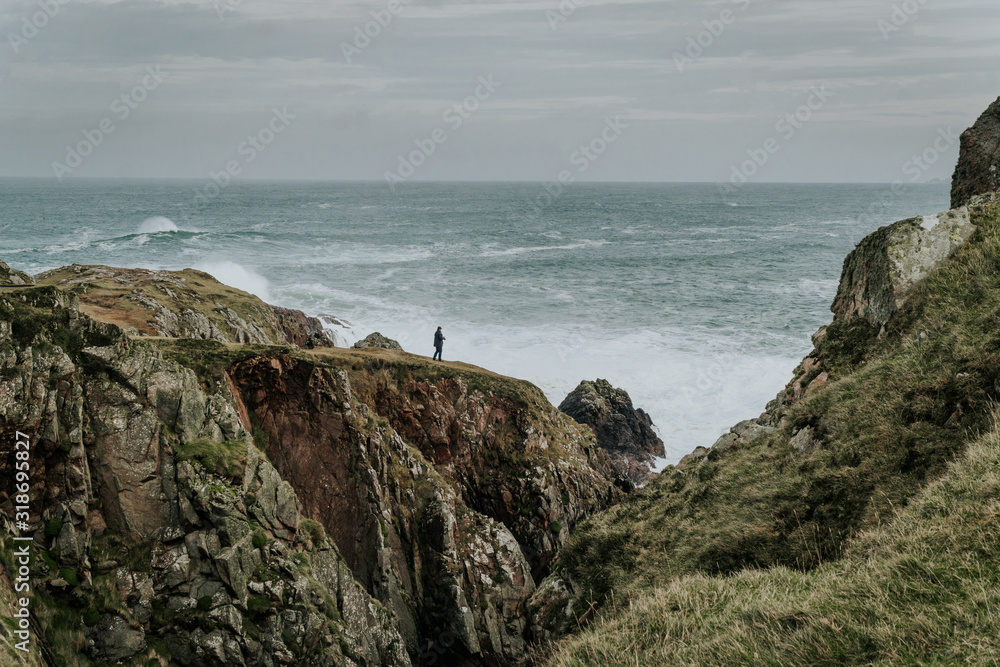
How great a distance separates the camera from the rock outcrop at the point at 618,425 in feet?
113

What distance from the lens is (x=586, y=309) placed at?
61156 millimetres

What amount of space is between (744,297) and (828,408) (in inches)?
2186

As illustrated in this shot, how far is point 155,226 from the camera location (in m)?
118

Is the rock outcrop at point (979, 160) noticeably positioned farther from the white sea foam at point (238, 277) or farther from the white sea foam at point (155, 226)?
the white sea foam at point (155, 226)

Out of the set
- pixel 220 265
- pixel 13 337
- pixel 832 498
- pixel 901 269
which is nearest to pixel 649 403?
pixel 901 269

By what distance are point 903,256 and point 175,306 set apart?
92.1 ft

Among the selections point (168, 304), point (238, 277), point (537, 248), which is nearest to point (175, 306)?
point (168, 304)

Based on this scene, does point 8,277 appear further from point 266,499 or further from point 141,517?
point 266,499

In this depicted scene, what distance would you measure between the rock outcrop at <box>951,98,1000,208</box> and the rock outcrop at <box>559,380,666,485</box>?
17.9 metres

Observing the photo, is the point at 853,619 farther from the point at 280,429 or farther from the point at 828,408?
the point at 280,429

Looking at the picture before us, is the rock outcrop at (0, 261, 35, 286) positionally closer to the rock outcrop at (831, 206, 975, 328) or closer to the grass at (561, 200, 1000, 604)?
the grass at (561, 200, 1000, 604)

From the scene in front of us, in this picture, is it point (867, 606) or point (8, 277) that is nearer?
point (867, 606)

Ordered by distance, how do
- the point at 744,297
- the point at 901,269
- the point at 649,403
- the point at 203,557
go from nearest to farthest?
the point at 203,557 < the point at 901,269 < the point at 649,403 < the point at 744,297

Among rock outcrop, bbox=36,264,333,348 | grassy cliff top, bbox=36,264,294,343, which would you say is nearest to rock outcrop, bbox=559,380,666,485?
rock outcrop, bbox=36,264,333,348
